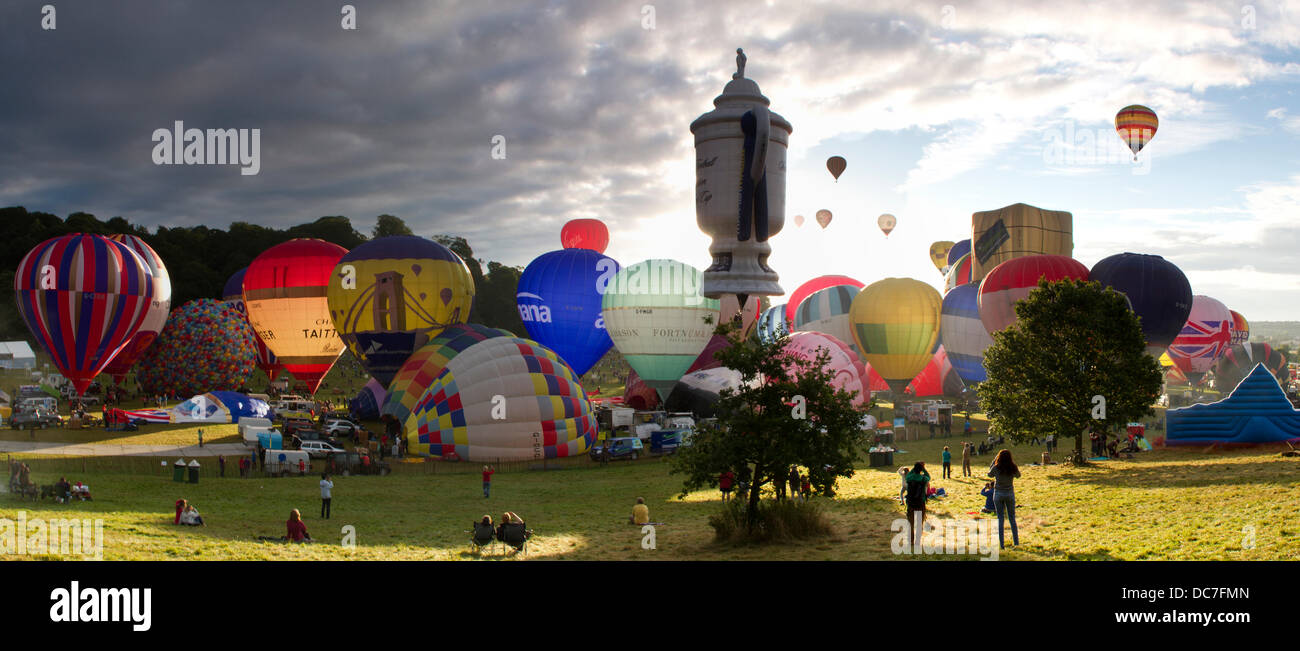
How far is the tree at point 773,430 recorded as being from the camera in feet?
50.6

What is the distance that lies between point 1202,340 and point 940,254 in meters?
25.9

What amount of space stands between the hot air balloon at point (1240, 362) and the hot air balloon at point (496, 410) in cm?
6271

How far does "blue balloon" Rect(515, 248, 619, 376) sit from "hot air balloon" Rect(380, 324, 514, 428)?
25.6 ft

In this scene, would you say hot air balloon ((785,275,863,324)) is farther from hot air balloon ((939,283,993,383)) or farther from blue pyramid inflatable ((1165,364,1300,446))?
blue pyramid inflatable ((1165,364,1300,446))

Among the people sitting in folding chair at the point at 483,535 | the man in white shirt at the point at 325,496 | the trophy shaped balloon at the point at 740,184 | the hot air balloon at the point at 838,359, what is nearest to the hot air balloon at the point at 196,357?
the trophy shaped balloon at the point at 740,184

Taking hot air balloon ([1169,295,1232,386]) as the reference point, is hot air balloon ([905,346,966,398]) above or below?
below

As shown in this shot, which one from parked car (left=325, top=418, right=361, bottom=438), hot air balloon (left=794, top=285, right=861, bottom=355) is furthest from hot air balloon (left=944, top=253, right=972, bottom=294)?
parked car (left=325, top=418, right=361, bottom=438)

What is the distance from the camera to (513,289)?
104062mm

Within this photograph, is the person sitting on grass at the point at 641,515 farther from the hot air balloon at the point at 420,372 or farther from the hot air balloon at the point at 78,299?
the hot air balloon at the point at 78,299

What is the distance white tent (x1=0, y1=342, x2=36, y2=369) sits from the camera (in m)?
63.0

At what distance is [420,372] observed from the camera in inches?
1353

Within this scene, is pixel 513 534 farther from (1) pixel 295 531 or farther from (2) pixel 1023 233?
(2) pixel 1023 233
